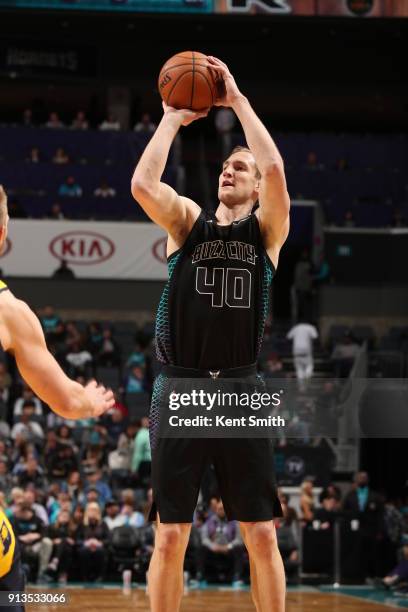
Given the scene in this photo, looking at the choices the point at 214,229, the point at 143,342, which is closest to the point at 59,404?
the point at 214,229

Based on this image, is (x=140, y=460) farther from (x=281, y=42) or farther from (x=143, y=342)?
(x=281, y=42)

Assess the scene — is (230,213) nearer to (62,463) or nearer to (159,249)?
(62,463)

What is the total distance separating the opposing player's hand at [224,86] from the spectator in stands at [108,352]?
1602 centimetres

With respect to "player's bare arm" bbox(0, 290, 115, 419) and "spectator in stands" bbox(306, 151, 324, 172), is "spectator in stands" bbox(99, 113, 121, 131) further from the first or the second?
"player's bare arm" bbox(0, 290, 115, 419)

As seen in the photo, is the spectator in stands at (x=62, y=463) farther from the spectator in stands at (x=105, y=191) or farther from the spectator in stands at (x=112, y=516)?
the spectator in stands at (x=105, y=191)

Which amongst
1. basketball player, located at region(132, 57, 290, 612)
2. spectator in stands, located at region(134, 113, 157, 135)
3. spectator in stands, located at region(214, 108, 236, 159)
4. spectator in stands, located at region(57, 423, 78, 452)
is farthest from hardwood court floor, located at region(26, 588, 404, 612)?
spectator in stands, located at region(214, 108, 236, 159)

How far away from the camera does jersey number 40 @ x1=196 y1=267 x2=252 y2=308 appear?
20.0 ft

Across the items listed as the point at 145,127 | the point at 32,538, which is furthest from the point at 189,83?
the point at 145,127

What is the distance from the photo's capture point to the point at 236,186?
21.0 ft

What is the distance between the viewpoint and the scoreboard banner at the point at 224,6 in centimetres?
2494

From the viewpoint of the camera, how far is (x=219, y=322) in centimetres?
606

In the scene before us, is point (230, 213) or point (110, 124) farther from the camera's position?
point (110, 124)

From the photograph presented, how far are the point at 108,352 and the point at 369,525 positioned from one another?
23.7ft

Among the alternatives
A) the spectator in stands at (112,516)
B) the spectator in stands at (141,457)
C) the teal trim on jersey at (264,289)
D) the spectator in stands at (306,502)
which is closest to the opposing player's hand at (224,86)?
the teal trim on jersey at (264,289)
